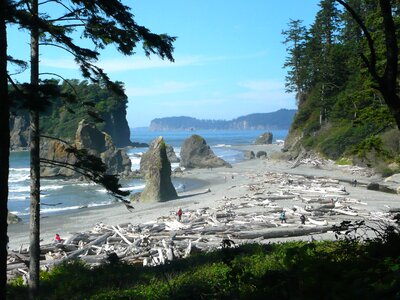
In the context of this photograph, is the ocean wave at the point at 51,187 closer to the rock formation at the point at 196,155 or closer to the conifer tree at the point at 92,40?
the rock formation at the point at 196,155

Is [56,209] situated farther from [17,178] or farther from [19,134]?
[19,134]

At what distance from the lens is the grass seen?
12.3 ft

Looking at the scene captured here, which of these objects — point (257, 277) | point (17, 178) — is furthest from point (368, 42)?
point (17, 178)

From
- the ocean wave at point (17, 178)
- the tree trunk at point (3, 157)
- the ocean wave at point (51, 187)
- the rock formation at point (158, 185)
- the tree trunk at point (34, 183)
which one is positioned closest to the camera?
the tree trunk at point (3, 157)

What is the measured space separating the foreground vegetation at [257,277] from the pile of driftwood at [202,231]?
4.96 feet

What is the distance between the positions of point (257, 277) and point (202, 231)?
1558cm

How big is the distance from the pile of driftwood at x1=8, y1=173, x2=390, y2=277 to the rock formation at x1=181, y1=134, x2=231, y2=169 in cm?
3839

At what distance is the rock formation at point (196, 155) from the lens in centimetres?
7150

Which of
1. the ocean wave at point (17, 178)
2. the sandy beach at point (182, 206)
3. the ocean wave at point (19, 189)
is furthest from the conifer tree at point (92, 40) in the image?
the ocean wave at point (17, 178)

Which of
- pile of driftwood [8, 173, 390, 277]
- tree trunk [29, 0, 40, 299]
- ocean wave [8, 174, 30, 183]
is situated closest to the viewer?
tree trunk [29, 0, 40, 299]

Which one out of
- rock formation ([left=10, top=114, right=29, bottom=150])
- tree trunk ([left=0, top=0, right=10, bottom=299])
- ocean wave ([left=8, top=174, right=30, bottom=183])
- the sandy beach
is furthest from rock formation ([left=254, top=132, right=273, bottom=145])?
tree trunk ([left=0, top=0, right=10, bottom=299])

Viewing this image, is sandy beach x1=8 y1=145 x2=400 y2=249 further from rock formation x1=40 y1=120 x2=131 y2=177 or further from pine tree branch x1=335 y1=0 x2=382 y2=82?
rock formation x1=40 y1=120 x2=131 y2=177

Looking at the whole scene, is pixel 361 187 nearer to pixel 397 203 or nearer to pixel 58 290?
pixel 397 203

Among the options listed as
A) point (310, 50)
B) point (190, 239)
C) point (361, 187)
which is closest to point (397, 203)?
point (361, 187)
